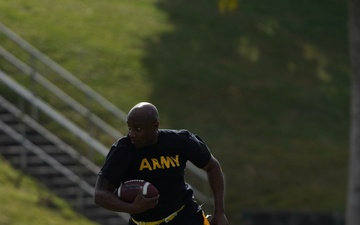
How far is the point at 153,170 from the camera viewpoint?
28.3 feet

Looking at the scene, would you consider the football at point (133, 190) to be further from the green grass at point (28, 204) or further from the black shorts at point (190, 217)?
the green grass at point (28, 204)

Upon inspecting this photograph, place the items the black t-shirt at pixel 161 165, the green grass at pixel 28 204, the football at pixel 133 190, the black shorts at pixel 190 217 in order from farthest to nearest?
the green grass at pixel 28 204 < the black shorts at pixel 190 217 < the black t-shirt at pixel 161 165 < the football at pixel 133 190

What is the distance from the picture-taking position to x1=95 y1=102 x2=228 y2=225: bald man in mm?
8477

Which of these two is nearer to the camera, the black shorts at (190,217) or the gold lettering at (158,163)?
the gold lettering at (158,163)

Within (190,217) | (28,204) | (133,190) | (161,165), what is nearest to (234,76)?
(28,204)

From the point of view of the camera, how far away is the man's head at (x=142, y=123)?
847cm

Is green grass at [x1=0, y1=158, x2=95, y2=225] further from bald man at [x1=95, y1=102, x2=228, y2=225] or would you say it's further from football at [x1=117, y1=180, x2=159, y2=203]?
football at [x1=117, y1=180, x2=159, y2=203]

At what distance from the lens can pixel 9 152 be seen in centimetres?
1917

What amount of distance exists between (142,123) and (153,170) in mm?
416

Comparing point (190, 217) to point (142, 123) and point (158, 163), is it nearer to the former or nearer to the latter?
point (158, 163)

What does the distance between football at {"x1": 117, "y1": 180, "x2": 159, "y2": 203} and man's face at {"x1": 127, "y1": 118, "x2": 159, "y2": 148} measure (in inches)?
12.5

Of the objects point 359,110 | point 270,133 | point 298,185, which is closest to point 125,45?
point 270,133

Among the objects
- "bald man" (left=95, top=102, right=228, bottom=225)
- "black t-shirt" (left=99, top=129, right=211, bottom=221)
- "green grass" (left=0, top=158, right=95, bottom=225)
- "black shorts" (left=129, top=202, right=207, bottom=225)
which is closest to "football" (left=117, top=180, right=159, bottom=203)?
"bald man" (left=95, top=102, right=228, bottom=225)

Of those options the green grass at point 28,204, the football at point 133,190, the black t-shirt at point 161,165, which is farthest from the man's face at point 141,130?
the green grass at point 28,204
